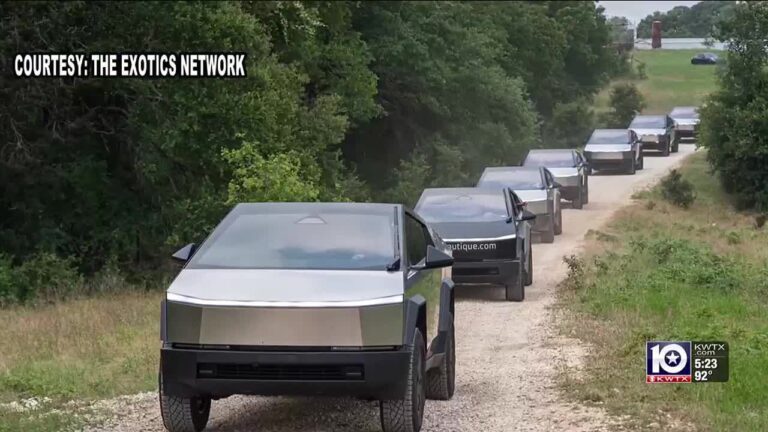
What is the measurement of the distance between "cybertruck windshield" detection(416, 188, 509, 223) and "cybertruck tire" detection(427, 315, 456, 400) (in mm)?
7465

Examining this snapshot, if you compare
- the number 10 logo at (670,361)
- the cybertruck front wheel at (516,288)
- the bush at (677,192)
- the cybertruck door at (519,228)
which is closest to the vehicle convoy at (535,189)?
the cybertruck door at (519,228)

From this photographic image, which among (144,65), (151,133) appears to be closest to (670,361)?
(151,133)

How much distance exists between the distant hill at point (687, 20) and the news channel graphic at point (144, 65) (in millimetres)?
18774

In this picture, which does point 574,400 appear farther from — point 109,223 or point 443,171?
point 443,171

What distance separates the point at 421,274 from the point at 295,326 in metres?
1.44

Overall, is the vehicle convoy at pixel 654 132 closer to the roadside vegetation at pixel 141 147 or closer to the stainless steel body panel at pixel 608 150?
the stainless steel body panel at pixel 608 150

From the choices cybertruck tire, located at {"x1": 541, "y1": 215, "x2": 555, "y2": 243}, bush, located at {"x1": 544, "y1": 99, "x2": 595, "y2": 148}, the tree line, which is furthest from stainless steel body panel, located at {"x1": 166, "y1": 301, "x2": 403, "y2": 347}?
bush, located at {"x1": 544, "y1": 99, "x2": 595, "y2": 148}

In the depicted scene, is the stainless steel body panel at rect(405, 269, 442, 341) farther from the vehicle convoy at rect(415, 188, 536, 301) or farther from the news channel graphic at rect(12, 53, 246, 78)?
the news channel graphic at rect(12, 53, 246, 78)

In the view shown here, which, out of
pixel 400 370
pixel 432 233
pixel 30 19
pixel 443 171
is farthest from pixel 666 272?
pixel 443 171

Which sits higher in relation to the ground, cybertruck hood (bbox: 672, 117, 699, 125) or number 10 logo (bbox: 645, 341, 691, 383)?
number 10 logo (bbox: 645, 341, 691, 383)

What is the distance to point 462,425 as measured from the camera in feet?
30.1

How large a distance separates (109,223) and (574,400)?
17399mm

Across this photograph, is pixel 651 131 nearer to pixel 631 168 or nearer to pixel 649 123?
pixel 649 123

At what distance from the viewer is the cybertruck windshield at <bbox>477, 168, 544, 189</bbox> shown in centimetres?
2564
